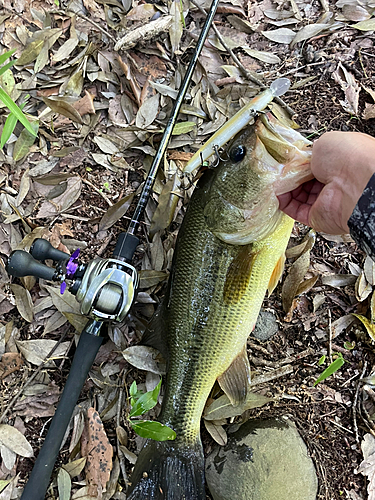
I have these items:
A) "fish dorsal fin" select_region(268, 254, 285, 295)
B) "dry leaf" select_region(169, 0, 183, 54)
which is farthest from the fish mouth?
"dry leaf" select_region(169, 0, 183, 54)

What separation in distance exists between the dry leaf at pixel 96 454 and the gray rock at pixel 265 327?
1153 mm

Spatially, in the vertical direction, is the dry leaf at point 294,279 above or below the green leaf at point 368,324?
above

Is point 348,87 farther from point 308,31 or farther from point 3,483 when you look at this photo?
point 3,483

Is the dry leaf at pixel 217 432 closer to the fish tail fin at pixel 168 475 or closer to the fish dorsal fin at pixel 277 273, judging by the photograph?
the fish tail fin at pixel 168 475

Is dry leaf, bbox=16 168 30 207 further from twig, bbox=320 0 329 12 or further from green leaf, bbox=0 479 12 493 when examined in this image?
twig, bbox=320 0 329 12

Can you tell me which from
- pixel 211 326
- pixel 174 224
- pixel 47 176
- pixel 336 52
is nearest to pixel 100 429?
pixel 211 326

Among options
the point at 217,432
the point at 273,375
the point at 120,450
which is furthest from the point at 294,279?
the point at 120,450

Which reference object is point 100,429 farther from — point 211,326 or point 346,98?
point 346,98

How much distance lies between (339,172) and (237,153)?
561 millimetres

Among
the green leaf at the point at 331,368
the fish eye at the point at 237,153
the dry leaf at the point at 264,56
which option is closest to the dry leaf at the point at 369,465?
the green leaf at the point at 331,368

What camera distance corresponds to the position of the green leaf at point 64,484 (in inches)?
91.2

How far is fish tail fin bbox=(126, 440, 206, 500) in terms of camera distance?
85.9 inches

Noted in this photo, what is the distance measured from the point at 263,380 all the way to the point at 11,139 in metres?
2.36

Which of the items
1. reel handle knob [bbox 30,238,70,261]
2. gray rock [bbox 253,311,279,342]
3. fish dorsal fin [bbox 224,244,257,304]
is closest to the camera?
reel handle knob [bbox 30,238,70,261]
